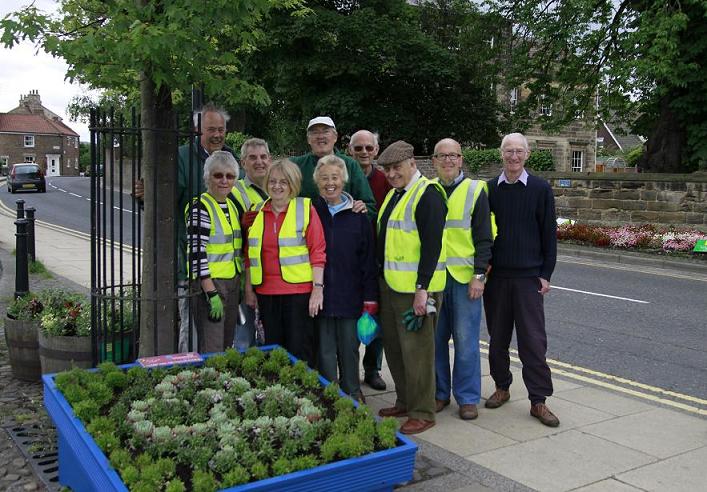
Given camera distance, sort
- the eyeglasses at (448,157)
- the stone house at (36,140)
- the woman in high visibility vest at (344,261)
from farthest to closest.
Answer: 1. the stone house at (36,140)
2. the eyeglasses at (448,157)
3. the woman in high visibility vest at (344,261)

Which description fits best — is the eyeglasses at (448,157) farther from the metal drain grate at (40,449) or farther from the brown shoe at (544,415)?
the metal drain grate at (40,449)

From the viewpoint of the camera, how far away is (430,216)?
4.51 meters

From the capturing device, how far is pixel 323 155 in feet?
17.5

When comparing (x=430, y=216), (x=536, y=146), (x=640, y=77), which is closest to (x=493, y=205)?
(x=430, y=216)

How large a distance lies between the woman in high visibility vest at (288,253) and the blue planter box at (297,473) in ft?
5.09

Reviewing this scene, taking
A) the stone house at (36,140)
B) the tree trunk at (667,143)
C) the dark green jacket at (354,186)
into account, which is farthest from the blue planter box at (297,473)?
the stone house at (36,140)

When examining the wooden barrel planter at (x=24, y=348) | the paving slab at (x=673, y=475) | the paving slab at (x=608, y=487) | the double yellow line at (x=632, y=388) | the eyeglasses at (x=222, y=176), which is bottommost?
the double yellow line at (x=632, y=388)

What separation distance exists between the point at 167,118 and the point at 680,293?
935 centimetres

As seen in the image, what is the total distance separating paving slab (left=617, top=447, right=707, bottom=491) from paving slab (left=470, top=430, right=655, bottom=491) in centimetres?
8

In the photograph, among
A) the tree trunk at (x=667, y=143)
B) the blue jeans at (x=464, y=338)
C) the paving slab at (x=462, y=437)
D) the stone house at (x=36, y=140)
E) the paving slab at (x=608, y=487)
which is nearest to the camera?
the paving slab at (x=608, y=487)

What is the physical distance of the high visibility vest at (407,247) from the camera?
460 centimetres

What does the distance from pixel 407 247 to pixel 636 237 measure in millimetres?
13372

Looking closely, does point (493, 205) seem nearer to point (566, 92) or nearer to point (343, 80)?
point (566, 92)

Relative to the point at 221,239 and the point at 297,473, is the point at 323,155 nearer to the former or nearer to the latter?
the point at 221,239
